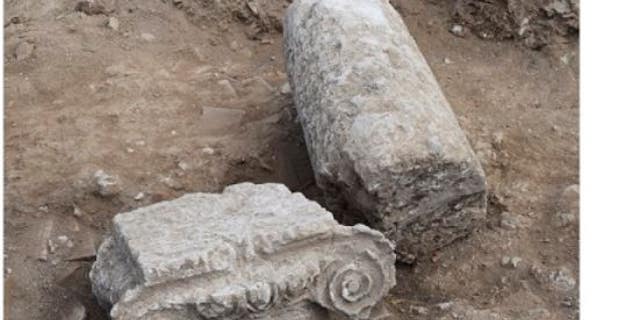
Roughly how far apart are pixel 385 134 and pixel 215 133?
153 centimetres

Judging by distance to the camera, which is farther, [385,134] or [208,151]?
[208,151]

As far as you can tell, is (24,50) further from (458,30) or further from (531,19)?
(531,19)

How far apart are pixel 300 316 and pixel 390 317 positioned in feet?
1.77

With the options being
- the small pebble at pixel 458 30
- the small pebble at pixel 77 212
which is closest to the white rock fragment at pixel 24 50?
the small pebble at pixel 77 212

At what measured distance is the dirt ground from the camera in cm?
481

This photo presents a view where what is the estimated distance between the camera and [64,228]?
4.98 metres

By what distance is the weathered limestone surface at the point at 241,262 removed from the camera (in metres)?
3.95

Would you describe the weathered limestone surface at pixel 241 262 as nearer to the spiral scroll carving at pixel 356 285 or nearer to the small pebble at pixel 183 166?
the spiral scroll carving at pixel 356 285

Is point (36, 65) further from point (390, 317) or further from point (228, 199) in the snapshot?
point (390, 317)

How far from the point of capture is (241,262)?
4.06 metres

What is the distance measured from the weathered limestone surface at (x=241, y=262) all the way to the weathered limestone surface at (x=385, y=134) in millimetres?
383

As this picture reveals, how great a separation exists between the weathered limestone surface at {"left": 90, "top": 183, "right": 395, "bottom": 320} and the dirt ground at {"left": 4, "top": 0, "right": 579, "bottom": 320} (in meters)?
0.42

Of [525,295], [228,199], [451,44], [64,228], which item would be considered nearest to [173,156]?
[64,228]

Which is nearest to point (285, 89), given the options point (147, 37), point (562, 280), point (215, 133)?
point (215, 133)
